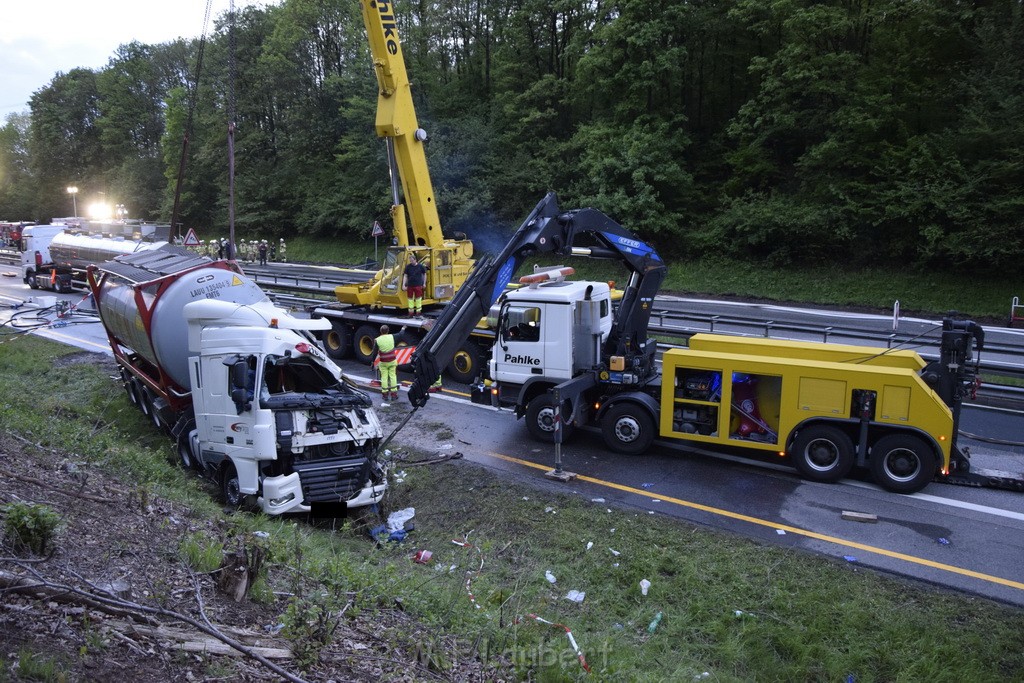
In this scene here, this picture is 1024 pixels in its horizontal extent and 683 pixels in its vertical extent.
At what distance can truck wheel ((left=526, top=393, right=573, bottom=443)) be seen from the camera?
11875 millimetres

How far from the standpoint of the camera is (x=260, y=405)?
8633 millimetres

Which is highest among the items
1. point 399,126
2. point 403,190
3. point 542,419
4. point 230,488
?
point 399,126

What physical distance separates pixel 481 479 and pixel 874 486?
5257 millimetres

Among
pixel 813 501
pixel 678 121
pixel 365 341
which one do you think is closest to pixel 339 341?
pixel 365 341

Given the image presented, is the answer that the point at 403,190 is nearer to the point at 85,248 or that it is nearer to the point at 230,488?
the point at 230,488

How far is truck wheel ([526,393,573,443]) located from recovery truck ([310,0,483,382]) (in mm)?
5118

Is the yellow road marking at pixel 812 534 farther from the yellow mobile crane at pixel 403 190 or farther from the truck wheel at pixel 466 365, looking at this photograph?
the yellow mobile crane at pixel 403 190

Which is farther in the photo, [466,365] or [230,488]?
[466,365]

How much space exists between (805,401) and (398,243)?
11.6 meters

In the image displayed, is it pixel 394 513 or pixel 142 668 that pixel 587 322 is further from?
pixel 142 668

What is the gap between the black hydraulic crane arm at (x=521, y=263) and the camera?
10984mm

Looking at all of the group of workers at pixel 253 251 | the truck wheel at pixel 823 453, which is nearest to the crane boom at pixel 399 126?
the truck wheel at pixel 823 453

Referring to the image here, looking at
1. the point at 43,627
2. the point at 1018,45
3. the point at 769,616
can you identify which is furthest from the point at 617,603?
the point at 1018,45

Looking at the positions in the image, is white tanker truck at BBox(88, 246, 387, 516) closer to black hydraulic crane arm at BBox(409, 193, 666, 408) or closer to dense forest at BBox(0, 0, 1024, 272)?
black hydraulic crane arm at BBox(409, 193, 666, 408)
